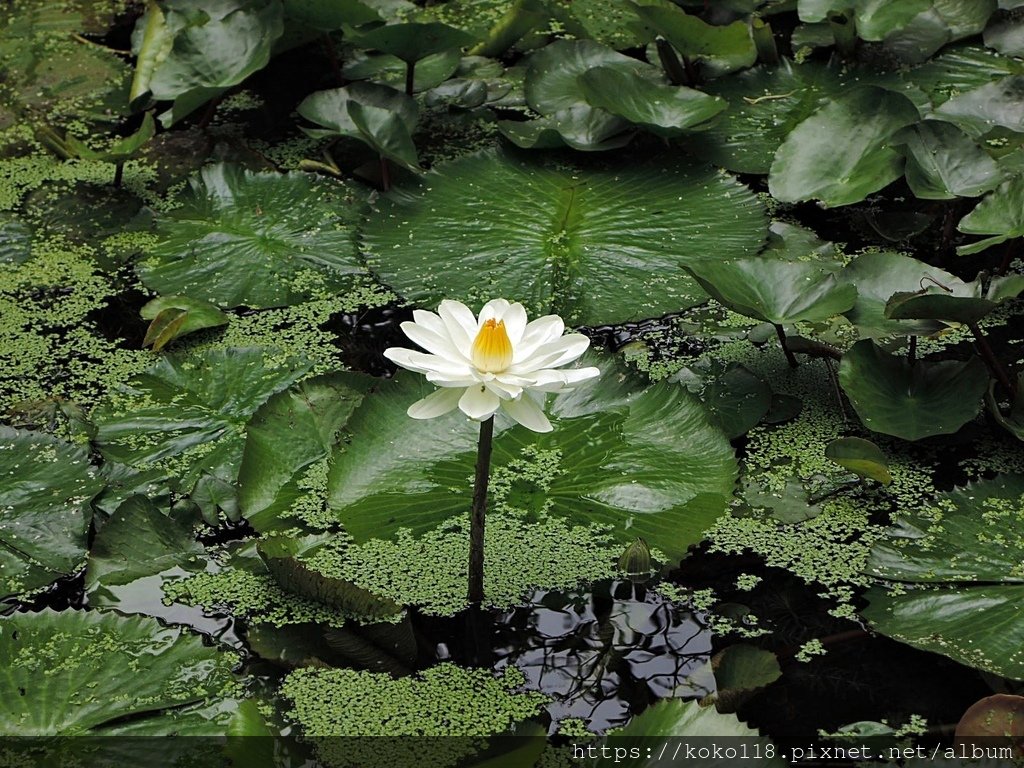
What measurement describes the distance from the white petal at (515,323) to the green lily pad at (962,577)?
26.7 inches

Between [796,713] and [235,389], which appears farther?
[235,389]

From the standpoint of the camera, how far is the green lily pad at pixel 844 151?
2602 millimetres

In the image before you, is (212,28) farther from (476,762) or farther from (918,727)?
(918,727)

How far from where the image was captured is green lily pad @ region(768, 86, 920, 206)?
8.54ft

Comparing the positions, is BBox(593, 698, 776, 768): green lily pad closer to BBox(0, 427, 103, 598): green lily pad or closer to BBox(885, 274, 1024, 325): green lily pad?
BBox(885, 274, 1024, 325): green lily pad

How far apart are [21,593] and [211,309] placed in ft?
2.63

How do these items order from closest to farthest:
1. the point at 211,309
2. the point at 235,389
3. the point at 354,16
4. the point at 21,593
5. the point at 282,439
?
the point at 21,593, the point at 282,439, the point at 235,389, the point at 211,309, the point at 354,16

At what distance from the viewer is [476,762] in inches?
61.6

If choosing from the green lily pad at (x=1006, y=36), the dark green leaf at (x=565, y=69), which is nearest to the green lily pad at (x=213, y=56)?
the dark green leaf at (x=565, y=69)

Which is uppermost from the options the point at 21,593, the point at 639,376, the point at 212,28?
the point at 212,28

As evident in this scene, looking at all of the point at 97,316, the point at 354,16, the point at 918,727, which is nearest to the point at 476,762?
the point at 918,727

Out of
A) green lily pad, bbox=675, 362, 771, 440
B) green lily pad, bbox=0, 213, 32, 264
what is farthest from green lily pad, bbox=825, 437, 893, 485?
green lily pad, bbox=0, 213, 32, 264

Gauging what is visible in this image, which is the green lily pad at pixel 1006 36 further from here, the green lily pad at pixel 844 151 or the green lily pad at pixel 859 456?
the green lily pad at pixel 859 456

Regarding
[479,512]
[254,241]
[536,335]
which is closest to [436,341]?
[536,335]
